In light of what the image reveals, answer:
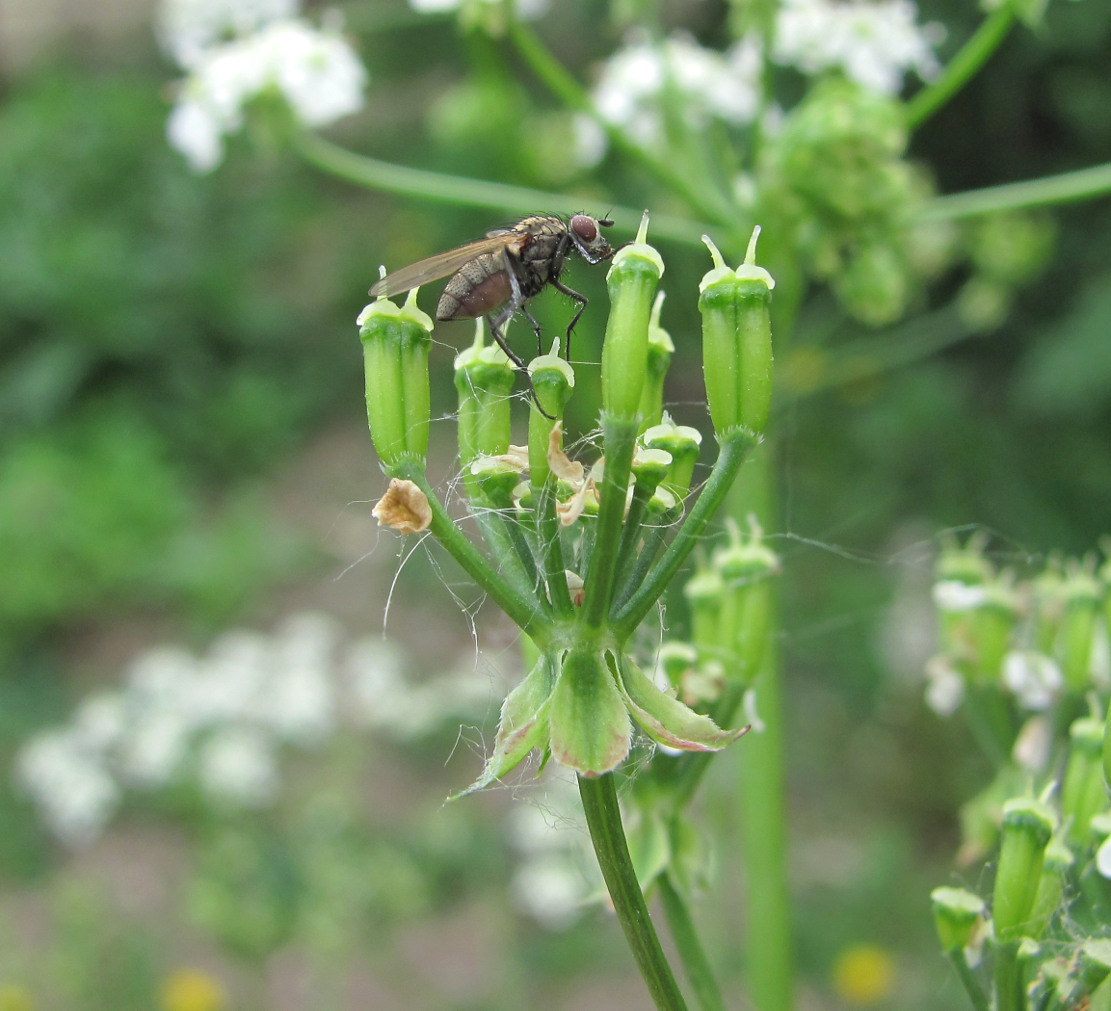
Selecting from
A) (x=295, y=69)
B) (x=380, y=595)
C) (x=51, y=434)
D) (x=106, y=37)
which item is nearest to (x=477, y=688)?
(x=295, y=69)

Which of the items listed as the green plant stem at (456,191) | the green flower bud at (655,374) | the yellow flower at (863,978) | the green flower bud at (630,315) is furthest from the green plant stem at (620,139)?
the yellow flower at (863,978)

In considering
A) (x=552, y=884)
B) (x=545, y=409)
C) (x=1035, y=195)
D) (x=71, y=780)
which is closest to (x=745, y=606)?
(x=545, y=409)

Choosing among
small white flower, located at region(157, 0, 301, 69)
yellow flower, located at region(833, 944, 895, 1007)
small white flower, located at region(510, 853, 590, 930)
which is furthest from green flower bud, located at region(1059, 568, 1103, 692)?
yellow flower, located at region(833, 944, 895, 1007)

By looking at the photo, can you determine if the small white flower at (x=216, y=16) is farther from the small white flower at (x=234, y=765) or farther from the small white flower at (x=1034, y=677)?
the small white flower at (x=234, y=765)

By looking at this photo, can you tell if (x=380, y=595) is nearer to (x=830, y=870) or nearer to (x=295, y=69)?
(x=830, y=870)

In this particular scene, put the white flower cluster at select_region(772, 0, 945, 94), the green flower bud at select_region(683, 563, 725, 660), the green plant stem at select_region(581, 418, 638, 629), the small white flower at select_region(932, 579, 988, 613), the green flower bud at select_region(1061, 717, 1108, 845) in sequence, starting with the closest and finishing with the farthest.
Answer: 1. the green plant stem at select_region(581, 418, 638, 629)
2. the green flower bud at select_region(1061, 717, 1108, 845)
3. the green flower bud at select_region(683, 563, 725, 660)
4. the small white flower at select_region(932, 579, 988, 613)
5. the white flower cluster at select_region(772, 0, 945, 94)

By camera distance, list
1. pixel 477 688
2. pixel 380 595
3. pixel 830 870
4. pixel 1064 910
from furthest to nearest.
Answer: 1. pixel 380 595
2. pixel 830 870
3. pixel 477 688
4. pixel 1064 910

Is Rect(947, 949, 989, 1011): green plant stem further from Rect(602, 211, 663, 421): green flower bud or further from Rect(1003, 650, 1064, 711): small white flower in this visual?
Rect(602, 211, 663, 421): green flower bud
